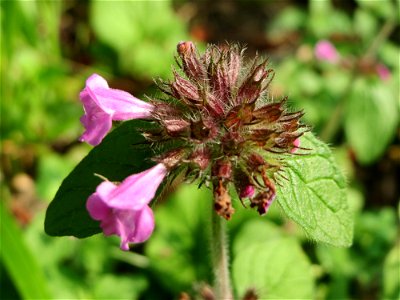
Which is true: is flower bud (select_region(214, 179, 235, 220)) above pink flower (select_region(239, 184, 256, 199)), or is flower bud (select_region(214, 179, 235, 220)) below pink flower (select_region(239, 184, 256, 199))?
below

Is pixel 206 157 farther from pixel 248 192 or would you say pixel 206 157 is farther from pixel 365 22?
pixel 365 22

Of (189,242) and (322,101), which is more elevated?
(322,101)

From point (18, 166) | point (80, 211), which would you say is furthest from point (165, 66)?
point (80, 211)

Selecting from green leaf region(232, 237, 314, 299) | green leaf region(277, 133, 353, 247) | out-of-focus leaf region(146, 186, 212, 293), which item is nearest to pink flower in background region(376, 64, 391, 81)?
out-of-focus leaf region(146, 186, 212, 293)

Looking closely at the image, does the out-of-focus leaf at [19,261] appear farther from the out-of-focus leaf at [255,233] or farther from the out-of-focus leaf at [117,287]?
the out-of-focus leaf at [255,233]

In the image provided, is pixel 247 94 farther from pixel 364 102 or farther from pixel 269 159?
pixel 364 102

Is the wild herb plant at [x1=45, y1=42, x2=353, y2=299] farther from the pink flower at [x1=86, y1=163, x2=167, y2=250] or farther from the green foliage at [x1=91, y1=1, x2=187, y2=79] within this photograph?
the green foliage at [x1=91, y1=1, x2=187, y2=79]

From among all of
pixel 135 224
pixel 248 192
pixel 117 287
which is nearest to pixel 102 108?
pixel 135 224
